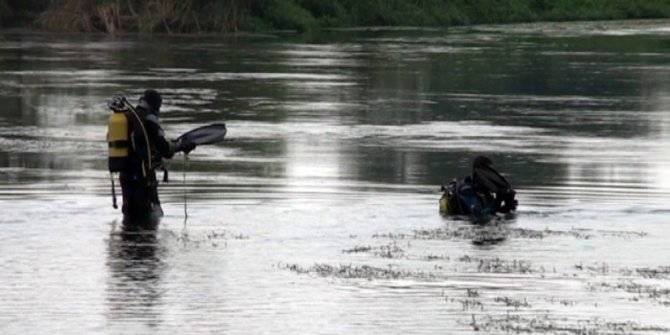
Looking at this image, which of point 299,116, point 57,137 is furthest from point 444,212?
point 299,116

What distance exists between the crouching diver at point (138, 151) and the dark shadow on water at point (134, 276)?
496 mm

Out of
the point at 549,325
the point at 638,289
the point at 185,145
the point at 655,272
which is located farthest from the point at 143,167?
the point at 549,325

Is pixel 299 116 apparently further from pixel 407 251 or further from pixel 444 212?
pixel 407 251

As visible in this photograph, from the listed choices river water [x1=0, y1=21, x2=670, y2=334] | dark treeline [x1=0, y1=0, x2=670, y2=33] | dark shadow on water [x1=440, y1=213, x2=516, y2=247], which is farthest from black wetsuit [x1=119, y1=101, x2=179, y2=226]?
dark treeline [x1=0, y1=0, x2=670, y2=33]

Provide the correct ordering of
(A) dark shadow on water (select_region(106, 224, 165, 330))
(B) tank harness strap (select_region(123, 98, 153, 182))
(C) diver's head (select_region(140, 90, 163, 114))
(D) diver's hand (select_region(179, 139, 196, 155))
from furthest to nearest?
(D) diver's hand (select_region(179, 139, 196, 155)), (C) diver's head (select_region(140, 90, 163, 114)), (B) tank harness strap (select_region(123, 98, 153, 182)), (A) dark shadow on water (select_region(106, 224, 165, 330))

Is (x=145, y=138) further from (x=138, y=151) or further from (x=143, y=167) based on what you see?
(x=143, y=167)

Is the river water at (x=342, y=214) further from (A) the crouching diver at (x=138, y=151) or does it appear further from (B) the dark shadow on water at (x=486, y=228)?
(A) the crouching diver at (x=138, y=151)

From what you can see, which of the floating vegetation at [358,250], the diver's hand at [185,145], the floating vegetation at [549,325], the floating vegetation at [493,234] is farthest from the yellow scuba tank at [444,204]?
the floating vegetation at [549,325]

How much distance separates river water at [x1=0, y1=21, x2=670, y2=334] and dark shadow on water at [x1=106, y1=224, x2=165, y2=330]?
0.03m

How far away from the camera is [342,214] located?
61.9 ft

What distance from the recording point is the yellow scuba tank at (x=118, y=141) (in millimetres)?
17938

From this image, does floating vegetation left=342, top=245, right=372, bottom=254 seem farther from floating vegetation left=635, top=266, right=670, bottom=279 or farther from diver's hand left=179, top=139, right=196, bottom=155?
diver's hand left=179, top=139, right=196, bottom=155

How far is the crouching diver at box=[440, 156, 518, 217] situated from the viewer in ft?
61.0

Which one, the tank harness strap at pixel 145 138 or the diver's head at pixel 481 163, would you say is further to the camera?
the diver's head at pixel 481 163
